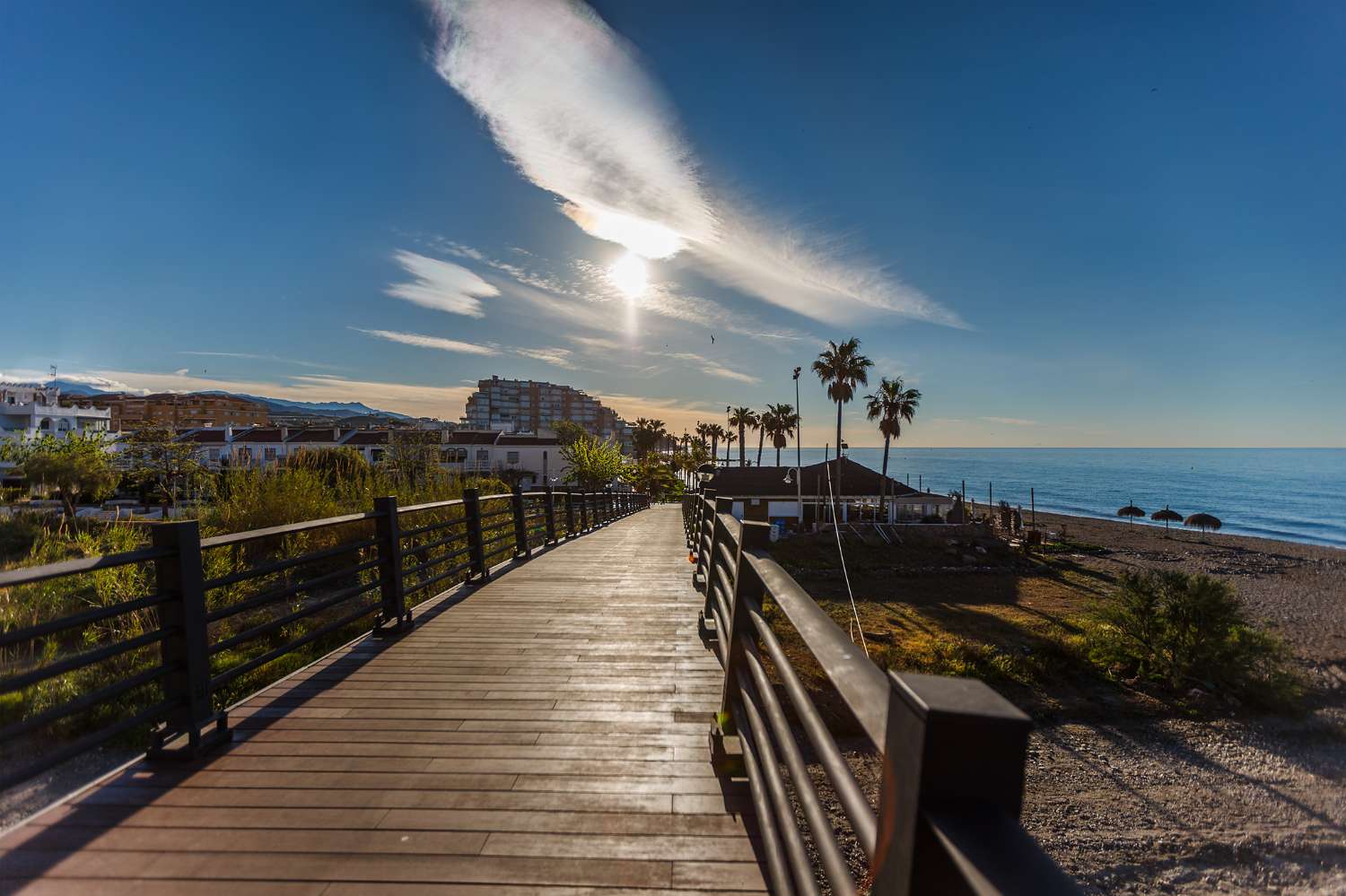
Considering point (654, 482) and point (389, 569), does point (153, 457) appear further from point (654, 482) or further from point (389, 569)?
point (389, 569)

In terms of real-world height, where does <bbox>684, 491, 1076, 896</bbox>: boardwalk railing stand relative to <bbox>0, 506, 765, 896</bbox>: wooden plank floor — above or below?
above

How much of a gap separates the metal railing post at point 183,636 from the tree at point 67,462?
50.0ft

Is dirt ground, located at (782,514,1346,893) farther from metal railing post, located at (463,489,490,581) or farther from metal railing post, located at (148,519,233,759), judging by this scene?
metal railing post, located at (148,519,233,759)

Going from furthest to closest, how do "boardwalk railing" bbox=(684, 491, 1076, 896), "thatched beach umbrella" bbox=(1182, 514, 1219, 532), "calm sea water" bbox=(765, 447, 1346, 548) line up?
"calm sea water" bbox=(765, 447, 1346, 548), "thatched beach umbrella" bbox=(1182, 514, 1219, 532), "boardwalk railing" bbox=(684, 491, 1076, 896)

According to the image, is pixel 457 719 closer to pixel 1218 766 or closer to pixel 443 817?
pixel 443 817

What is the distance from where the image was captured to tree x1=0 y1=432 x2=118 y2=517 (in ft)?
45.0

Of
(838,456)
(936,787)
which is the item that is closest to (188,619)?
(936,787)

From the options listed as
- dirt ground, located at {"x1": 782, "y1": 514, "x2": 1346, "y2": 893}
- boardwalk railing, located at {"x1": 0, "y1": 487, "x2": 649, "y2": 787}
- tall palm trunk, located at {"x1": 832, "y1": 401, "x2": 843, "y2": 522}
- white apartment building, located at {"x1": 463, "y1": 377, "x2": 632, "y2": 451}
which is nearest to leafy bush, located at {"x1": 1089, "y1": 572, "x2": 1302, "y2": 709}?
dirt ground, located at {"x1": 782, "y1": 514, "x2": 1346, "y2": 893}

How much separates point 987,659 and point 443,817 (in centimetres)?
1459

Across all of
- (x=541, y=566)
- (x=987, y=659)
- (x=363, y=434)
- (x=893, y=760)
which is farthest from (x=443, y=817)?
(x=363, y=434)

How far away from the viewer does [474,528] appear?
6855 millimetres

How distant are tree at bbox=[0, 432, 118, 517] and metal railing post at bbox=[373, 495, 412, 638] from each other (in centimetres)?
1391

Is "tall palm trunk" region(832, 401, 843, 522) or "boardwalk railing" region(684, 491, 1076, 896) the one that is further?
"tall palm trunk" region(832, 401, 843, 522)

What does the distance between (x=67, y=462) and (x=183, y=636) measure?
639 inches
